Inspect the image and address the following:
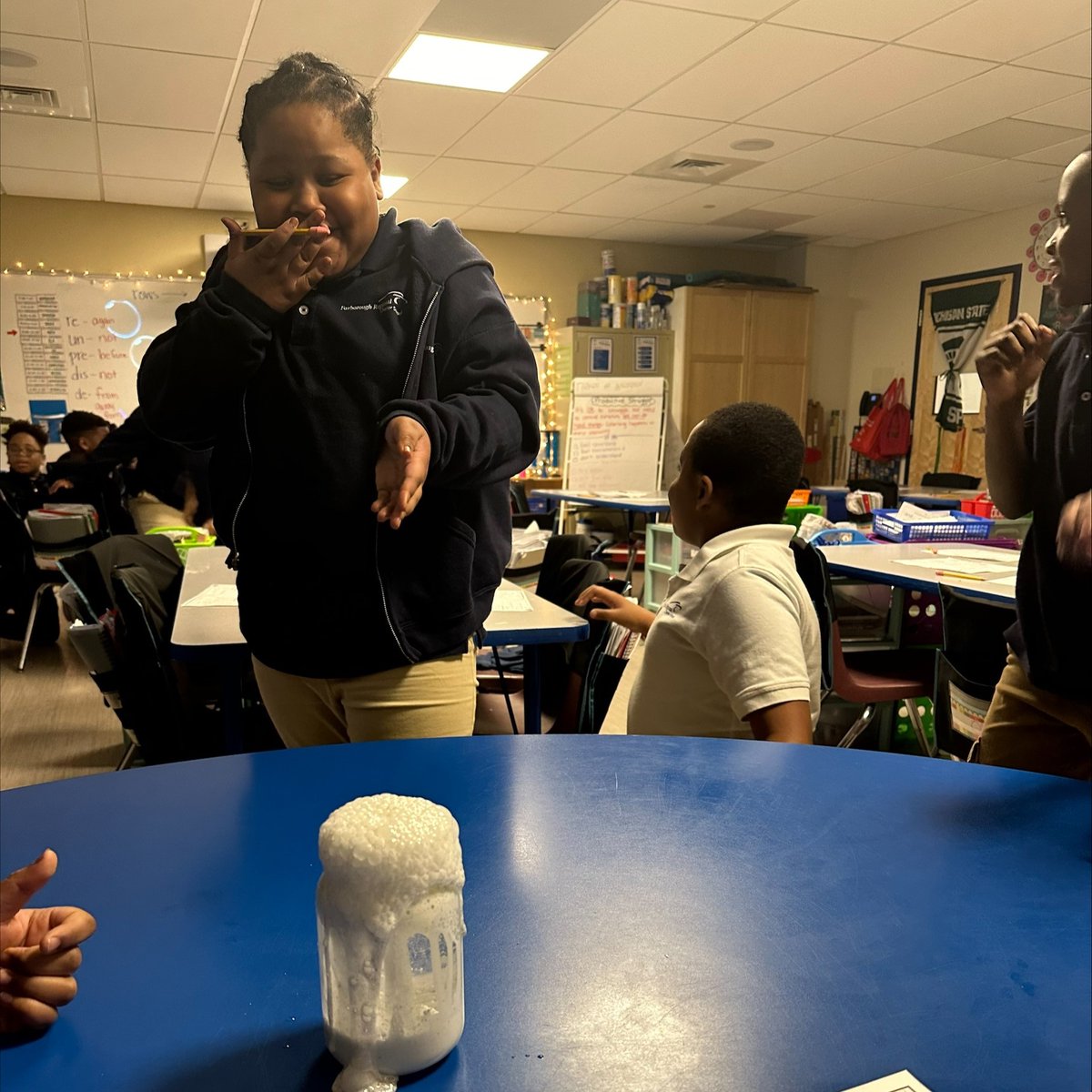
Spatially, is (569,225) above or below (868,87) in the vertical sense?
below

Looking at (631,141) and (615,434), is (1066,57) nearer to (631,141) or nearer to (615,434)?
(631,141)

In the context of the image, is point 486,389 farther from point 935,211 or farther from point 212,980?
point 935,211

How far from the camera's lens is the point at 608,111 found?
129 inches

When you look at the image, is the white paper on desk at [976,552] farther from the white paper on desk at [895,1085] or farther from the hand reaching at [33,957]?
the hand reaching at [33,957]

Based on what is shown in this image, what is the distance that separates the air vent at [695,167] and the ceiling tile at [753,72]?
18.6 inches

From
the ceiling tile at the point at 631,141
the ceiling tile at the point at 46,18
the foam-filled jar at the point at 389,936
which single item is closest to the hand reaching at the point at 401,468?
the foam-filled jar at the point at 389,936

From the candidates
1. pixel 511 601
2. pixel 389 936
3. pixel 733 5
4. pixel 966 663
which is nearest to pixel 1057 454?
pixel 389 936

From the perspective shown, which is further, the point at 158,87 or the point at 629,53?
the point at 629,53

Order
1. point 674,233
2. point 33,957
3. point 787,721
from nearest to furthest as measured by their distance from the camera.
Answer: point 33,957 → point 787,721 → point 674,233

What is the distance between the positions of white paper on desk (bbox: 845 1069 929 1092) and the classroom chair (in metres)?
1.42

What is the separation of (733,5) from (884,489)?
82.1 inches

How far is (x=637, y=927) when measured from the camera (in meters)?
0.44

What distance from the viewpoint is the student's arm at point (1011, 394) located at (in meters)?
0.29

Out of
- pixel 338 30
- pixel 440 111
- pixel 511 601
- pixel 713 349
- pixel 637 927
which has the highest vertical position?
pixel 440 111
